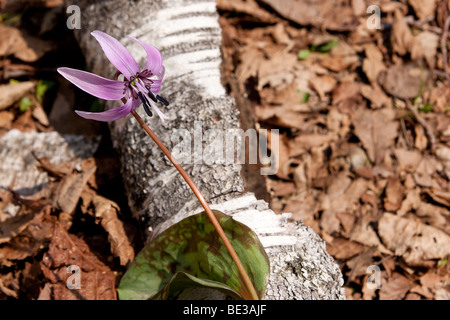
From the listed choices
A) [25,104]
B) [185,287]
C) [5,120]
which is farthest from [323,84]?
[5,120]

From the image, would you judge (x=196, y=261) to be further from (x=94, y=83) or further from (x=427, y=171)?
(x=427, y=171)

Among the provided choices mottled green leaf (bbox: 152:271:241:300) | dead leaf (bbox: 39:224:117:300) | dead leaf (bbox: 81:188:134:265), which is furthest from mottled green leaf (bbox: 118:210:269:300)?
dead leaf (bbox: 81:188:134:265)

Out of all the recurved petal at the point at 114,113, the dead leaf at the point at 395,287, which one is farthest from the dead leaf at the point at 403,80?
the recurved petal at the point at 114,113

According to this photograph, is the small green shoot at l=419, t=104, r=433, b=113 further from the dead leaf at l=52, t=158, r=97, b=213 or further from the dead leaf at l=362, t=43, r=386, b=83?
the dead leaf at l=52, t=158, r=97, b=213

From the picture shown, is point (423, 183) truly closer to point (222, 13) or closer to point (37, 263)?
point (222, 13)
